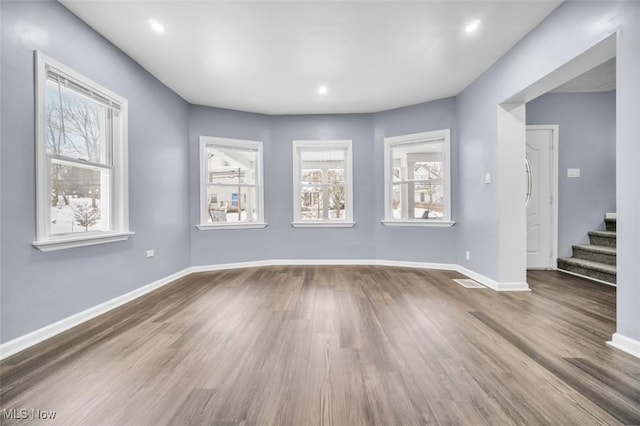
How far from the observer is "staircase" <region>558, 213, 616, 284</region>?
356 cm

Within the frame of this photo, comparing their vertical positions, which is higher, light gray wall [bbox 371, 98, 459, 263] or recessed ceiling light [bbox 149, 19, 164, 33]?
recessed ceiling light [bbox 149, 19, 164, 33]

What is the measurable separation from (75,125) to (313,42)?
2413mm

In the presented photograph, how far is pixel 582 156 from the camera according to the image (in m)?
4.18

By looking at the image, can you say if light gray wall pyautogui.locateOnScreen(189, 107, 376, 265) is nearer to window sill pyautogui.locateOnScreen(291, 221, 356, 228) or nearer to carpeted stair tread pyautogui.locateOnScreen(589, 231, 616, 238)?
window sill pyautogui.locateOnScreen(291, 221, 356, 228)

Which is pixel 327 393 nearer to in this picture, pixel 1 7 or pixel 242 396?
pixel 242 396

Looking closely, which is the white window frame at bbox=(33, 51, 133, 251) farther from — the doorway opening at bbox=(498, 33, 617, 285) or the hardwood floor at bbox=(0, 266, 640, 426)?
the doorway opening at bbox=(498, 33, 617, 285)

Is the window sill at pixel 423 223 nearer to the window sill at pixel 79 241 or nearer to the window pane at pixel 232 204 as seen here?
the window pane at pixel 232 204

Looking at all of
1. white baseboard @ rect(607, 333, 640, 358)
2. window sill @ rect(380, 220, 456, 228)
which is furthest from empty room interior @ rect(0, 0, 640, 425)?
window sill @ rect(380, 220, 456, 228)

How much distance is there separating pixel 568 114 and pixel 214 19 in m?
5.19

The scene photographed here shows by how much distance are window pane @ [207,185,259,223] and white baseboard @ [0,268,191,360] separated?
158cm

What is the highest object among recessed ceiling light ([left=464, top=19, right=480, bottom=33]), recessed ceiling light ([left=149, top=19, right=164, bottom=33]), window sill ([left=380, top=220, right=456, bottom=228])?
recessed ceiling light ([left=464, top=19, right=480, bottom=33])

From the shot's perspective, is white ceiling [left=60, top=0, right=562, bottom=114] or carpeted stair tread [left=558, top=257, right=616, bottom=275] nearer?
white ceiling [left=60, top=0, right=562, bottom=114]

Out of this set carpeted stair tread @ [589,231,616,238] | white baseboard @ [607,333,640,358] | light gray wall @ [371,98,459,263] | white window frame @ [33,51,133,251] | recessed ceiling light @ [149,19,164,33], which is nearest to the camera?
white baseboard @ [607,333,640,358]

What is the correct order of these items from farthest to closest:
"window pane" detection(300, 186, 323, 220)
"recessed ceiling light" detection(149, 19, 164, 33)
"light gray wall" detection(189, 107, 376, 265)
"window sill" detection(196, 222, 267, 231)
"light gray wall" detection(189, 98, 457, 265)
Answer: "window pane" detection(300, 186, 323, 220), "light gray wall" detection(189, 107, 376, 265), "light gray wall" detection(189, 98, 457, 265), "window sill" detection(196, 222, 267, 231), "recessed ceiling light" detection(149, 19, 164, 33)
